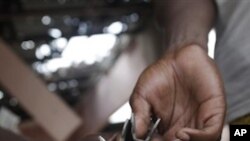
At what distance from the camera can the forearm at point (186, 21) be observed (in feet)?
2.83

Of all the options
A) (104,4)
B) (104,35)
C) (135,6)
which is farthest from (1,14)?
(104,35)

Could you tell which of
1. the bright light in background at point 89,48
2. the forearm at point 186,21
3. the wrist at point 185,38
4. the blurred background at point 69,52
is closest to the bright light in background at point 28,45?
the blurred background at point 69,52

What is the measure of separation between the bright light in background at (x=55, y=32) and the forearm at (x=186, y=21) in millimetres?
2624

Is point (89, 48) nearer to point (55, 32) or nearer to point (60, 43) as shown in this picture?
point (60, 43)

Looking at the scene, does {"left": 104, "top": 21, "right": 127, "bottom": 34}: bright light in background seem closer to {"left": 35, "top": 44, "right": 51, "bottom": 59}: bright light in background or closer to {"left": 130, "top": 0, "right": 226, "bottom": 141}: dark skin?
{"left": 35, "top": 44, "right": 51, "bottom": 59}: bright light in background

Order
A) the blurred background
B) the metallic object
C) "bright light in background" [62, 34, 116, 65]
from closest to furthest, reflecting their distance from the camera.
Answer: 1. the metallic object
2. the blurred background
3. "bright light in background" [62, 34, 116, 65]

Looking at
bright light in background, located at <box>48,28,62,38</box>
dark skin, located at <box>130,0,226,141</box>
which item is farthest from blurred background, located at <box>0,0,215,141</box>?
dark skin, located at <box>130,0,226,141</box>

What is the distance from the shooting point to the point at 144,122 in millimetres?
668

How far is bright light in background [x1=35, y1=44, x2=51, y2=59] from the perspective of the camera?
13.3 feet

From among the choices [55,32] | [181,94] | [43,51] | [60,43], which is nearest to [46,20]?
[55,32]

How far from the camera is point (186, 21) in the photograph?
0.94 m

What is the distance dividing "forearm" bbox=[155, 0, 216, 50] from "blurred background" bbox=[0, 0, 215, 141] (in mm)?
976

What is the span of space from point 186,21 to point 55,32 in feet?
9.21

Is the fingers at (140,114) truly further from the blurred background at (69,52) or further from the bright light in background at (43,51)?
the bright light in background at (43,51)
